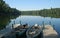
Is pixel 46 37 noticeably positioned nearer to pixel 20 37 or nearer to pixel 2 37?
pixel 20 37

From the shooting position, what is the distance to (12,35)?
127ft

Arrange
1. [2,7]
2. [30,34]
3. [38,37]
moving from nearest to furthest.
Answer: [30,34]
[38,37]
[2,7]

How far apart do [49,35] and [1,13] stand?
311ft

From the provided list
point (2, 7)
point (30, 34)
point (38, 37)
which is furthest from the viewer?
point (2, 7)

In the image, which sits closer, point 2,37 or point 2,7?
point 2,37

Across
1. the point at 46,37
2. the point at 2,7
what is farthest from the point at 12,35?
the point at 2,7

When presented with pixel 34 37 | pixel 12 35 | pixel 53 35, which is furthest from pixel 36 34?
pixel 12 35

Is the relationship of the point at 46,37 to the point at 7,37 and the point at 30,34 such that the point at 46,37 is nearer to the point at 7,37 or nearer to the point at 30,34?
the point at 30,34

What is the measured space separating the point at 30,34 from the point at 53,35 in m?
4.98

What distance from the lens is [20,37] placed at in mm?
37719

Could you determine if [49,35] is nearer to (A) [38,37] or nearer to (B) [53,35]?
(B) [53,35]

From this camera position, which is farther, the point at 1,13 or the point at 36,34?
the point at 1,13

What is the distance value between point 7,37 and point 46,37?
29.1 ft

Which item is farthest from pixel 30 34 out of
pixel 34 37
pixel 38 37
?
pixel 38 37
